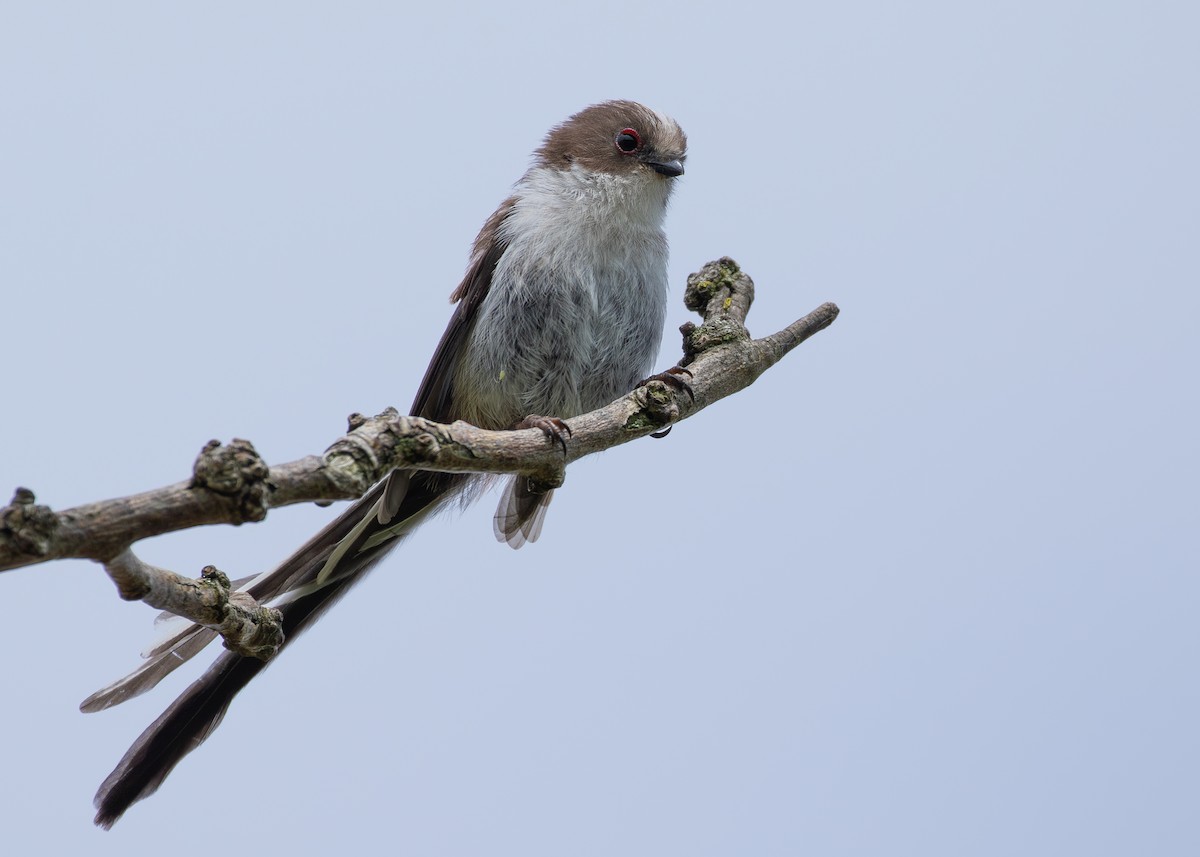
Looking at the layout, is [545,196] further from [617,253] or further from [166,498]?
[166,498]

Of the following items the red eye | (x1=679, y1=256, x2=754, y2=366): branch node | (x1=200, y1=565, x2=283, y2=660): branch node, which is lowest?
(x1=200, y1=565, x2=283, y2=660): branch node

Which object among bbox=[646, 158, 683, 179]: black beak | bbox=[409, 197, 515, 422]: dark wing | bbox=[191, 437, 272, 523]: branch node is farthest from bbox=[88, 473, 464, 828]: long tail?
bbox=[646, 158, 683, 179]: black beak

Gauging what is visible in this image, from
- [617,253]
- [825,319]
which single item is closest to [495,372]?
[617,253]

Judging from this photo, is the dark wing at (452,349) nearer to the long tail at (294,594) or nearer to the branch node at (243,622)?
the long tail at (294,594)

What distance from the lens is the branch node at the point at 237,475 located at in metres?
1.93

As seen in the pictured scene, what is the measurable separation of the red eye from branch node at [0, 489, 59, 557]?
107 inches

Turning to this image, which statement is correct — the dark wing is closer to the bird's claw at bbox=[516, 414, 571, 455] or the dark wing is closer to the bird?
the bird

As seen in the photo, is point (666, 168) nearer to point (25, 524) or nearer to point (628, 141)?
point (628, 141)

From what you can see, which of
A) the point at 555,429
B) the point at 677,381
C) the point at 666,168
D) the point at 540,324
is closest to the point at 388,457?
the point at 555,429

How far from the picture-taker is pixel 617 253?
3.86m

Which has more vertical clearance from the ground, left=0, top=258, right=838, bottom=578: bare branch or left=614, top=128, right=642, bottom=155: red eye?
left=614, top=128, right=642, bottom=155: red eye

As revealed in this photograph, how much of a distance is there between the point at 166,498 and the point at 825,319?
227 centimetres

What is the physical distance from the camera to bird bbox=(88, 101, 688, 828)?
11.7 feet

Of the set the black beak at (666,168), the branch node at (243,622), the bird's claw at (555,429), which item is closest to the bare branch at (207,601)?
the branch node at (243,622)
